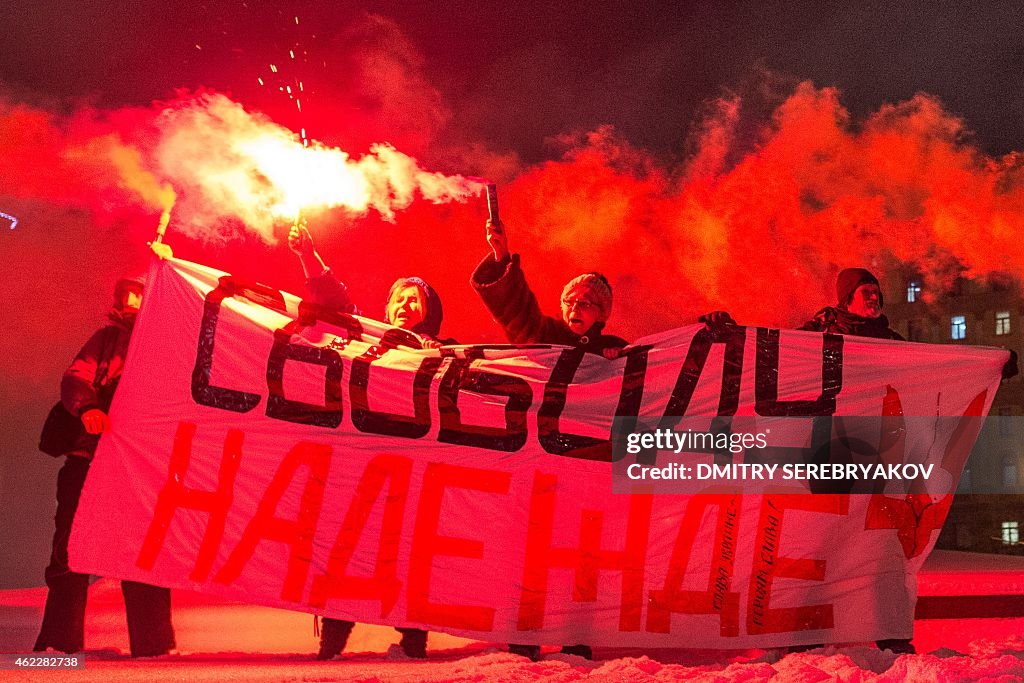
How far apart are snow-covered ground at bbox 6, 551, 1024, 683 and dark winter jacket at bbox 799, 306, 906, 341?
4.41 ft

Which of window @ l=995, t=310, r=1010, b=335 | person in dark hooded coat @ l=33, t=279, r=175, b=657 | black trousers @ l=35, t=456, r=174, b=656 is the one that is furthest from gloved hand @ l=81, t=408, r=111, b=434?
window @ l=995, t=310, r=1010, b=335

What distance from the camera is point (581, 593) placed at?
3646 mm

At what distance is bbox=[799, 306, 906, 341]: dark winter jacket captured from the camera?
13.2ft

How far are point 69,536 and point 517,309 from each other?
2.14 meters

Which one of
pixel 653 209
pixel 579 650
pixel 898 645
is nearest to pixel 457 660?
pixel 579 650

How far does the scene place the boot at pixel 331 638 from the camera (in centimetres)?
382

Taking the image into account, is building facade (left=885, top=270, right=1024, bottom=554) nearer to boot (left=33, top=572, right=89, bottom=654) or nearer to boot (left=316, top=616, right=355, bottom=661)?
boot (left=316, top=616, right=355, bottom=661)

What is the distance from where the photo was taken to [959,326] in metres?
22.4

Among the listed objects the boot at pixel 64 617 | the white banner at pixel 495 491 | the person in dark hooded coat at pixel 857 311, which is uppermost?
the person in dark hooded coat at pixel 857 311

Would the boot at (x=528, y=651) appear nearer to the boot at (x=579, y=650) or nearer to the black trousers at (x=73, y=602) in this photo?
the boot at (x=579, y=650)

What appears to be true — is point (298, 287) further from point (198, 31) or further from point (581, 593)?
point (581, 593)

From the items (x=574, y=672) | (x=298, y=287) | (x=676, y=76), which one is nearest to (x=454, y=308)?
(x=298, y=287)

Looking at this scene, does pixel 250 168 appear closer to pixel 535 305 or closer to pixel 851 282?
pixel 535 305

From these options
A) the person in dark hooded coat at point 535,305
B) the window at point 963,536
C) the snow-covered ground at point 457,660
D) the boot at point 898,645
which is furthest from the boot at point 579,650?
the window at point 963,536
